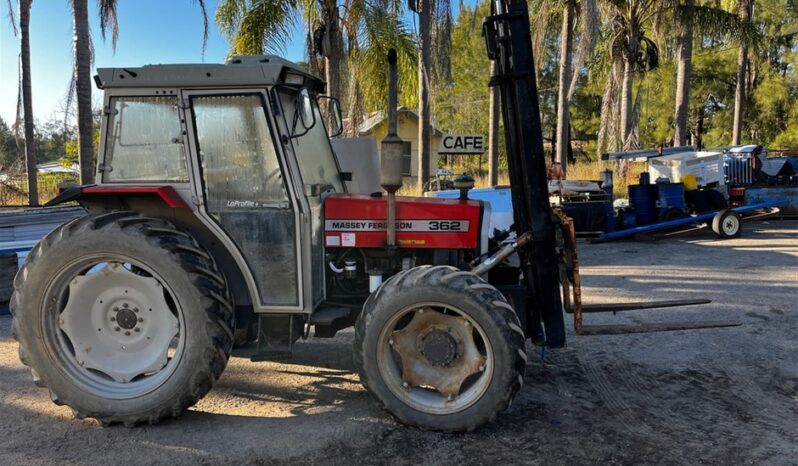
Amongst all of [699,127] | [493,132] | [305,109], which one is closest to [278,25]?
[493,132]

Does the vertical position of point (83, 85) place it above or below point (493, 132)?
above

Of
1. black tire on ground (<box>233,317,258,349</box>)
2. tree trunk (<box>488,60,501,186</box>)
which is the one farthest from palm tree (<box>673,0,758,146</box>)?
black tire on ground (<box>233,317,258,349</box>)

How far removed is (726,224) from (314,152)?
11.4 metres

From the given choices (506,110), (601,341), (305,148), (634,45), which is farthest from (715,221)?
(305,148)

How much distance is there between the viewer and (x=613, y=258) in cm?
1111

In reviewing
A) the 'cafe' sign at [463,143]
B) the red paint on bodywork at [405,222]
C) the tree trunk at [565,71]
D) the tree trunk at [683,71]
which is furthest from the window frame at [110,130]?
the tree trunk at [683,71]

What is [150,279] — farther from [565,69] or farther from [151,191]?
[565,69]

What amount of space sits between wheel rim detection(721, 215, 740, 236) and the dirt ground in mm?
7388

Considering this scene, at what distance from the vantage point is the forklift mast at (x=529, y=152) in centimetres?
411

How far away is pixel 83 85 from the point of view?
1214 centimetres

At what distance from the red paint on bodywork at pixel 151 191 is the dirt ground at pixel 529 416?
1227 mm

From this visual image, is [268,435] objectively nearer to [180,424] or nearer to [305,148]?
[180,424]

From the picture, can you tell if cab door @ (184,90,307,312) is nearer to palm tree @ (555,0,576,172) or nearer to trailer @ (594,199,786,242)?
trailer @ (594,199,786,242)

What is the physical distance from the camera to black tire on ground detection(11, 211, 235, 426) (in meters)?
3.82
